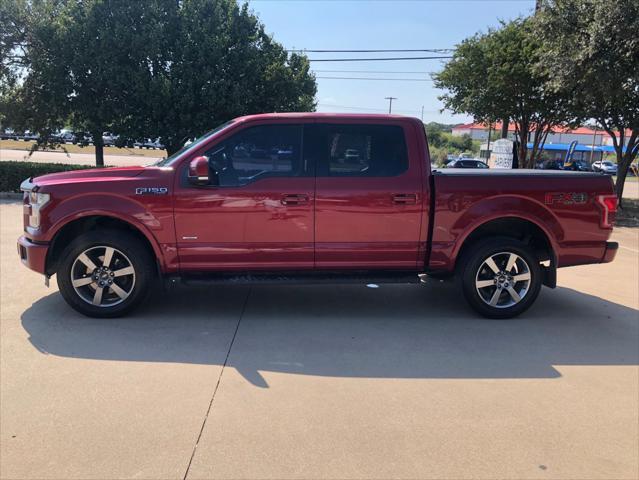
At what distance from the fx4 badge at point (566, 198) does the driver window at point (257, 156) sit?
2.51m

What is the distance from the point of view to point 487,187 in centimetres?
527

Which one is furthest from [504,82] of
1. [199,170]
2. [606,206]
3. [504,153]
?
[199,170]

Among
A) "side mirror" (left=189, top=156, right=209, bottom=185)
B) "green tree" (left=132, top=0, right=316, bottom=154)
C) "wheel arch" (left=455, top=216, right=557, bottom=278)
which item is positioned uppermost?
"green tree" (left=132, top=0, right=316, bottom=154)

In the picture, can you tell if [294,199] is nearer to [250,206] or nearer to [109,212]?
[250,206]

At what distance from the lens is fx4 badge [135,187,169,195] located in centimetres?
500

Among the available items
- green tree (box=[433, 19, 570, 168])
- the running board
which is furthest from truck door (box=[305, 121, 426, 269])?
green tree (box=[433, 19, 570, 168])

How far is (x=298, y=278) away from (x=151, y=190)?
165 cm

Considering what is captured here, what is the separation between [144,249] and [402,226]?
255 cm

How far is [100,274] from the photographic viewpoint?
5.12 metres

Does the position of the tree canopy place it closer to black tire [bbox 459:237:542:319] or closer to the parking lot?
the parking lot

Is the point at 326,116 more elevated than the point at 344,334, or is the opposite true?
the point at 326,116

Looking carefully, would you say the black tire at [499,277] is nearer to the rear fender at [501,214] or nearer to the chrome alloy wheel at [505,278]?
the chrome alloy wheel at [505,278]

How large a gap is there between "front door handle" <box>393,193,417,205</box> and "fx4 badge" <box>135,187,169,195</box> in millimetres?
2211

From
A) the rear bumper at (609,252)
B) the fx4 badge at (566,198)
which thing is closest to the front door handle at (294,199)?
the fx4 badge at (566,198)
